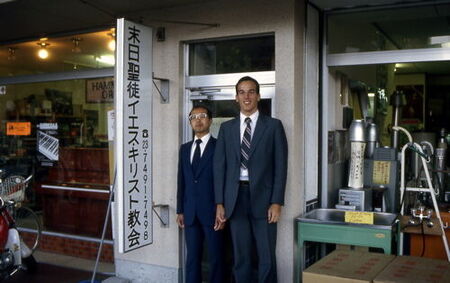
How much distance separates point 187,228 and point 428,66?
5.24 meters

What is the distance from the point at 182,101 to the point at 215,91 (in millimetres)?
372

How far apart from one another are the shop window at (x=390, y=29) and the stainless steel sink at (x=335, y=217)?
1.57m

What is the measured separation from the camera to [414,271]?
2.92m

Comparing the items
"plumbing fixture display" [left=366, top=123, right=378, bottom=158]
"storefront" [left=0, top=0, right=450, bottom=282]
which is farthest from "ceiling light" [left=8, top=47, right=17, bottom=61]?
"plumbing fixture display" [left=366, top=123, right=378, bottom=158]

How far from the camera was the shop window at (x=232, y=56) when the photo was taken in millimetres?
5055

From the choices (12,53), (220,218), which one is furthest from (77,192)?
(220,218)

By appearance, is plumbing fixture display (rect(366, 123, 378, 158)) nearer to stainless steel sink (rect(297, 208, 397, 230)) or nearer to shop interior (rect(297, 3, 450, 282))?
shop interior (rect(297, 3, 450, 282))

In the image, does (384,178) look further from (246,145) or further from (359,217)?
(246,145)

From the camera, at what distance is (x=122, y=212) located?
4.44 meters

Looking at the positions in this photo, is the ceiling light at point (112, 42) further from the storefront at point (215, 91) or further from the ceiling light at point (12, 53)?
the ceiling light at point (12, 53)

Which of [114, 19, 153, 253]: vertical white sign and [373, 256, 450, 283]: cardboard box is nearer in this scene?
[373, 256, 450, 283]: cardboard box

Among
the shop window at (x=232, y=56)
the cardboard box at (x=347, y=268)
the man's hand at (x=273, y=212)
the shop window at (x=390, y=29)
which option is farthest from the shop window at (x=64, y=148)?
the cardboard box at (x=347, y=268)

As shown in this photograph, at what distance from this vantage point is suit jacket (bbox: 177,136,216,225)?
4797 mm

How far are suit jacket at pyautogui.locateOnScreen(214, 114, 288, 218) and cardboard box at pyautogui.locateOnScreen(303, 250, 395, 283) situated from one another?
118 cm
